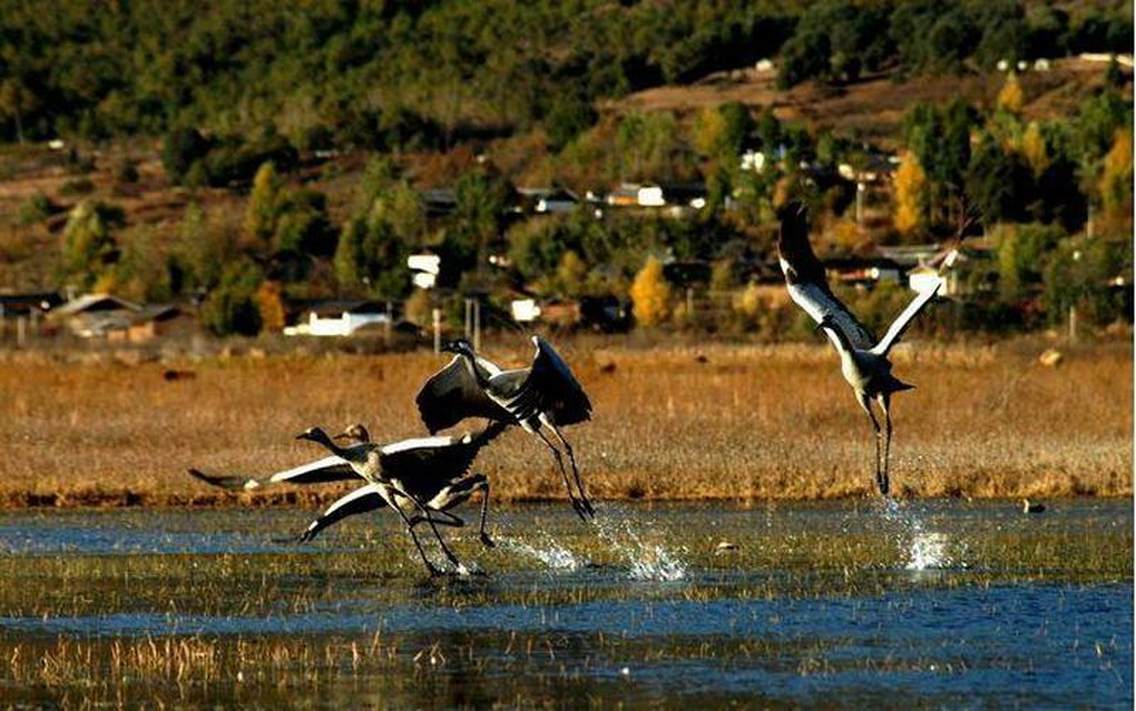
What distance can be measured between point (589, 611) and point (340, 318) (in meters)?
63.7

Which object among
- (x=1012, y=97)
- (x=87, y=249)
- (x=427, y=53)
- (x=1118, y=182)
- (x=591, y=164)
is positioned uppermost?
(x=1118, y=182)

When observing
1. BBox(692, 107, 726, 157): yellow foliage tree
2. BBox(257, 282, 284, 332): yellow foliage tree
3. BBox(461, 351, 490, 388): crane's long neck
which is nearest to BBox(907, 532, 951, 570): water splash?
BBox(461, 351, 490, 388): crane's long neck

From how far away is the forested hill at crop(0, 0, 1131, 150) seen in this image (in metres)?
135

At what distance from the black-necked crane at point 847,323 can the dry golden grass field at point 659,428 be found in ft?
22.3

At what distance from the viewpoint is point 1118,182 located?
9775 centimetres

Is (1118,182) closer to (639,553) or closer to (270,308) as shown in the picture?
(270,308)

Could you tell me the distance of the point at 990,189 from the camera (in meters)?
97.2

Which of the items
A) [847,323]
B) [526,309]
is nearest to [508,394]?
[847,323]

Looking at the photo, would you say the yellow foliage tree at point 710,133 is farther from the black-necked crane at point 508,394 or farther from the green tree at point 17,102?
the black-necked crane at point 508,394

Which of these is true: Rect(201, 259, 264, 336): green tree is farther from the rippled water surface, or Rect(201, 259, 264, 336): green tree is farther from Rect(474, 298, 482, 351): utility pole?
the rippled water surface

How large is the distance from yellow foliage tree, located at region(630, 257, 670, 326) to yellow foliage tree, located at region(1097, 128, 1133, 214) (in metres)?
20.8

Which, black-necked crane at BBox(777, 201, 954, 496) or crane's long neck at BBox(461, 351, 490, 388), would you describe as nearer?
crane's long neck at BBox(461, 351, 490, 388)

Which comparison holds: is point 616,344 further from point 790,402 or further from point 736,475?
point 736,475

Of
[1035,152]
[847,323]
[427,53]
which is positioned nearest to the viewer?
[847,323]
